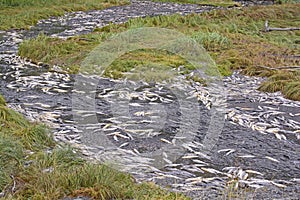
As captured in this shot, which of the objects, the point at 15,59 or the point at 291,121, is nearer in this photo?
the point at 291,121

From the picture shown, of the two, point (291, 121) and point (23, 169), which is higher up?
point (23, 169)

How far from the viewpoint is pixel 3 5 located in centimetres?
1962

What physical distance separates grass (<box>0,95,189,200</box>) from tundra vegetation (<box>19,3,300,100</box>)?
4.77 meters

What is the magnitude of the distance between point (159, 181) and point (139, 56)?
6.76m

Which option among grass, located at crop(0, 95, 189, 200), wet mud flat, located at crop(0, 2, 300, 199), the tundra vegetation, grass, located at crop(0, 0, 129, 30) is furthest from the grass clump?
grass, located at crop(0, 0, 129, 30)

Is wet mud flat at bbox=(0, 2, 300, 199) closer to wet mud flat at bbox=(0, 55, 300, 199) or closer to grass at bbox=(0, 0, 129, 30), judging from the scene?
wet mud flat at bbox=(0, 55, 300, 199)

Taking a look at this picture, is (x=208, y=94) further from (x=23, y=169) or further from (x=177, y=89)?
(x=23, y=169)

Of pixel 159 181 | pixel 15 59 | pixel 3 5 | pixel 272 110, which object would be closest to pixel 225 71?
pixel 272 110

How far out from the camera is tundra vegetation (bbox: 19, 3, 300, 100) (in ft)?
33.1

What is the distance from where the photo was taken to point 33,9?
1961cm

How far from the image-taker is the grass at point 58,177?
4.25 metres

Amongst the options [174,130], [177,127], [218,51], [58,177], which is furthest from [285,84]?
[58,177]

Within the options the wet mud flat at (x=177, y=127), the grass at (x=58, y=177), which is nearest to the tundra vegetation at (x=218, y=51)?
the wet mud flat at (x=177, y=127)

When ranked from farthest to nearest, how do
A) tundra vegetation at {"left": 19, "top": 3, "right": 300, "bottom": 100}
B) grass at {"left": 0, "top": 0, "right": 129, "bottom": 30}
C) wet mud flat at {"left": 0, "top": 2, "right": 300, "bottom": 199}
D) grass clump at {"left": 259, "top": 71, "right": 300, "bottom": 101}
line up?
grass at {"left": 0, "top": 0, "right": 129, "bottom": 30}, tundra vegetation at {"left": 19, "top": 3, "right": 300, "bottom": 100}, grass clump at {"left": 259, "top": 71, "right": 300, "bottom": 101}, wet mud flat at {"left": 0, "top": 2, "right": 300, "bottom": 199}
